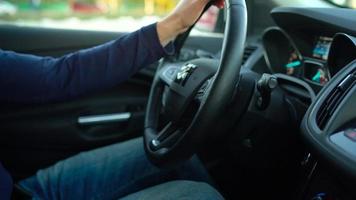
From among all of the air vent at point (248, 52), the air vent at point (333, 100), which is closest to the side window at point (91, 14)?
the air vent at point (248, 52)

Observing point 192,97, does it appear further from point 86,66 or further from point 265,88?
point 86,66

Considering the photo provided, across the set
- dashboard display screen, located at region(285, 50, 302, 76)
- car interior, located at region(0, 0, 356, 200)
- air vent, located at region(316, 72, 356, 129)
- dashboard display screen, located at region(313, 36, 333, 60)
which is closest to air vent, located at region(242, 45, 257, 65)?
car interior, located at region(0, 0, 356, 200)

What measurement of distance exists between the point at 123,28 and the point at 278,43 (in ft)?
2.04

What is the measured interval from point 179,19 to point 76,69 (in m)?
0.28

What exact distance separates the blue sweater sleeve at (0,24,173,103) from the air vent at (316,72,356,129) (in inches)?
15.6

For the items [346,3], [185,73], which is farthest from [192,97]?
[346,3]

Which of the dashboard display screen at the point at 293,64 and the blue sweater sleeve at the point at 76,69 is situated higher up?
the blue sweater sleeve at the point at 76,69

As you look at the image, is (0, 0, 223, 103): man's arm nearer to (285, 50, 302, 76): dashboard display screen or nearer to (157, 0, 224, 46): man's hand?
(157, 0, 224, 46): man's hand

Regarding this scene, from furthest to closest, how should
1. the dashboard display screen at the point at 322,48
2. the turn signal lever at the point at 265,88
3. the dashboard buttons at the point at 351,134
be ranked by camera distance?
the dashboard display screen at the point at 322,48
the turn signal lever at the point at 265,88
the dashboard buttons at the point at 351,134

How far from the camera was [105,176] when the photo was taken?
121cm

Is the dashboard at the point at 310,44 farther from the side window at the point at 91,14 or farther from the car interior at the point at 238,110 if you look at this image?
the side window at the point at 91,14

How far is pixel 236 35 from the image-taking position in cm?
89

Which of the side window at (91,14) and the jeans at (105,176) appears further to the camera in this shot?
the side window at (91,14)

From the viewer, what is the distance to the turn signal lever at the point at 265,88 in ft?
3.17
